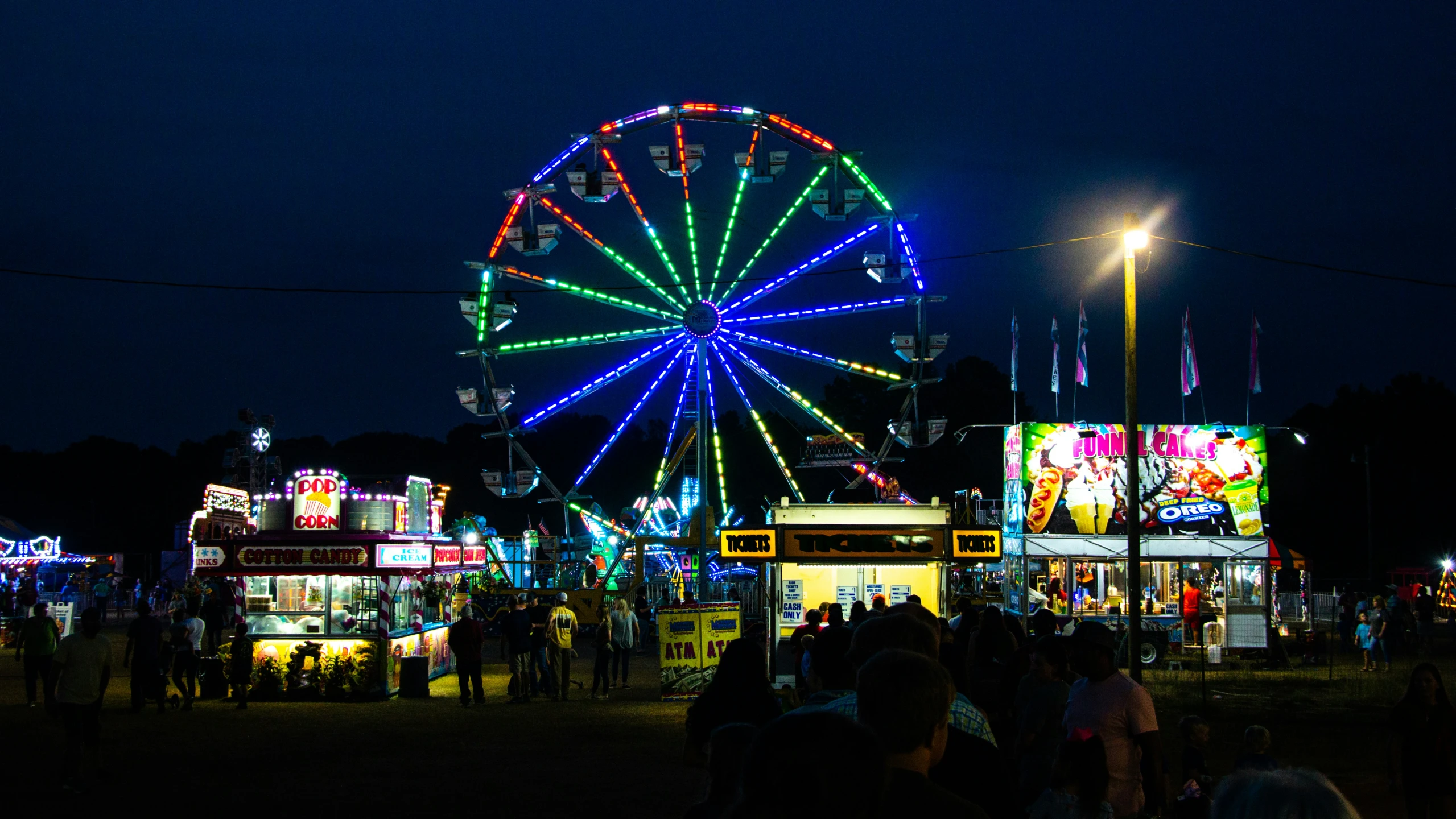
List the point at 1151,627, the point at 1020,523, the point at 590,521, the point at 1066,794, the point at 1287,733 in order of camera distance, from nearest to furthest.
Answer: the point at 1066,794 → the point at 1287,733 → the point at 1151,627 → the point at 1020,523 → the point at 590,521

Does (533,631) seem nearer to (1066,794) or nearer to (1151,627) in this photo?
(1151,627)

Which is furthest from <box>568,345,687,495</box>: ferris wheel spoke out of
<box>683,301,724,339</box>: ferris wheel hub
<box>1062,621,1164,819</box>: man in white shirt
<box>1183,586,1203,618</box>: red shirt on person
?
<box>1062,621,1164,819</box>: man in white shirt

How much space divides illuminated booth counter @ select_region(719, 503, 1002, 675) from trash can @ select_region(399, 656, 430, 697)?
497 centimetres

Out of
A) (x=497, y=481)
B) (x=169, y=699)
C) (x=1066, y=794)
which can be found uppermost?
(x=497, y=481)

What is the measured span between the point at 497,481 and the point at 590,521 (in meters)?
4.62

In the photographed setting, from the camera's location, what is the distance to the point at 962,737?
4.28m

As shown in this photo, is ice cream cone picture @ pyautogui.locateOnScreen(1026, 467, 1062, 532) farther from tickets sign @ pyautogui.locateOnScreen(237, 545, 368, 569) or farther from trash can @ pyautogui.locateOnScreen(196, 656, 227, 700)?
trash can @ pyautogui.locateOnScreen(196, 656, 227, 700)

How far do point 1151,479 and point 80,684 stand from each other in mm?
22797

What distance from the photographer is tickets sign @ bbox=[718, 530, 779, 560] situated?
19594 millimetres

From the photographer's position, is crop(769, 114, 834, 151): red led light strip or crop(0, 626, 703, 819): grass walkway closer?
crop(0, 626, 703, 819): grass walkway

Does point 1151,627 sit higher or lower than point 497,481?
lower

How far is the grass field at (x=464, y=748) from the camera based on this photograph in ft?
36.6

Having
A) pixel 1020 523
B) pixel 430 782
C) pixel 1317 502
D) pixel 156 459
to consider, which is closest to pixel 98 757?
pixel 430 782

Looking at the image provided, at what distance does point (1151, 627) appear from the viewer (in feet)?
79.4
